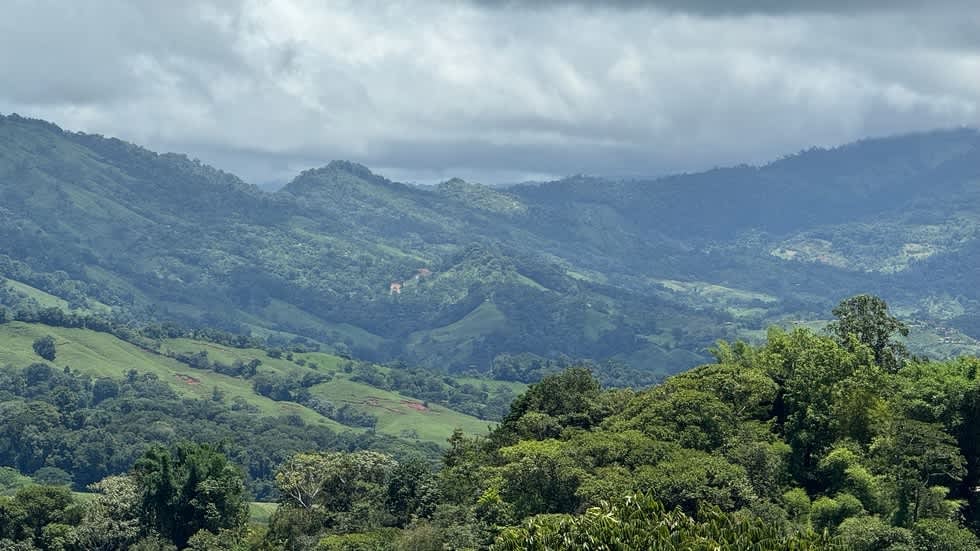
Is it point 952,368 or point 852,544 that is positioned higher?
point 952,368

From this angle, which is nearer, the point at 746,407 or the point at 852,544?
the point at 852,544

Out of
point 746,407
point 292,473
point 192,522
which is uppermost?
point 746,407

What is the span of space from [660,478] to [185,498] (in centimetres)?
4942

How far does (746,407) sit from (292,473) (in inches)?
1507

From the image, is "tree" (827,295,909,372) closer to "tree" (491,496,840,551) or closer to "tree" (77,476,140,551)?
"tree" (491,496,840,551)

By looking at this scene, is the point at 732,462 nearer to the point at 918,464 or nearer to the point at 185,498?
the point at 918,464

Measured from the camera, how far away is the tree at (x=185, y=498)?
10581 cm

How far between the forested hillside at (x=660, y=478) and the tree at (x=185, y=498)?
18cm

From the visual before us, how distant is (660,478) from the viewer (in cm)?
7594

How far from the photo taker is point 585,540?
50562 mm

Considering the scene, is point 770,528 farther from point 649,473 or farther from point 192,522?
A: point 192,522

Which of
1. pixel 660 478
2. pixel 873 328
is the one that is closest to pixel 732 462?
pixel 660 478

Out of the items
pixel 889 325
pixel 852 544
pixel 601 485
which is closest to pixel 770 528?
pixel 852 544

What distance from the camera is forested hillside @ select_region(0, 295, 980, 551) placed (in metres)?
68.8
